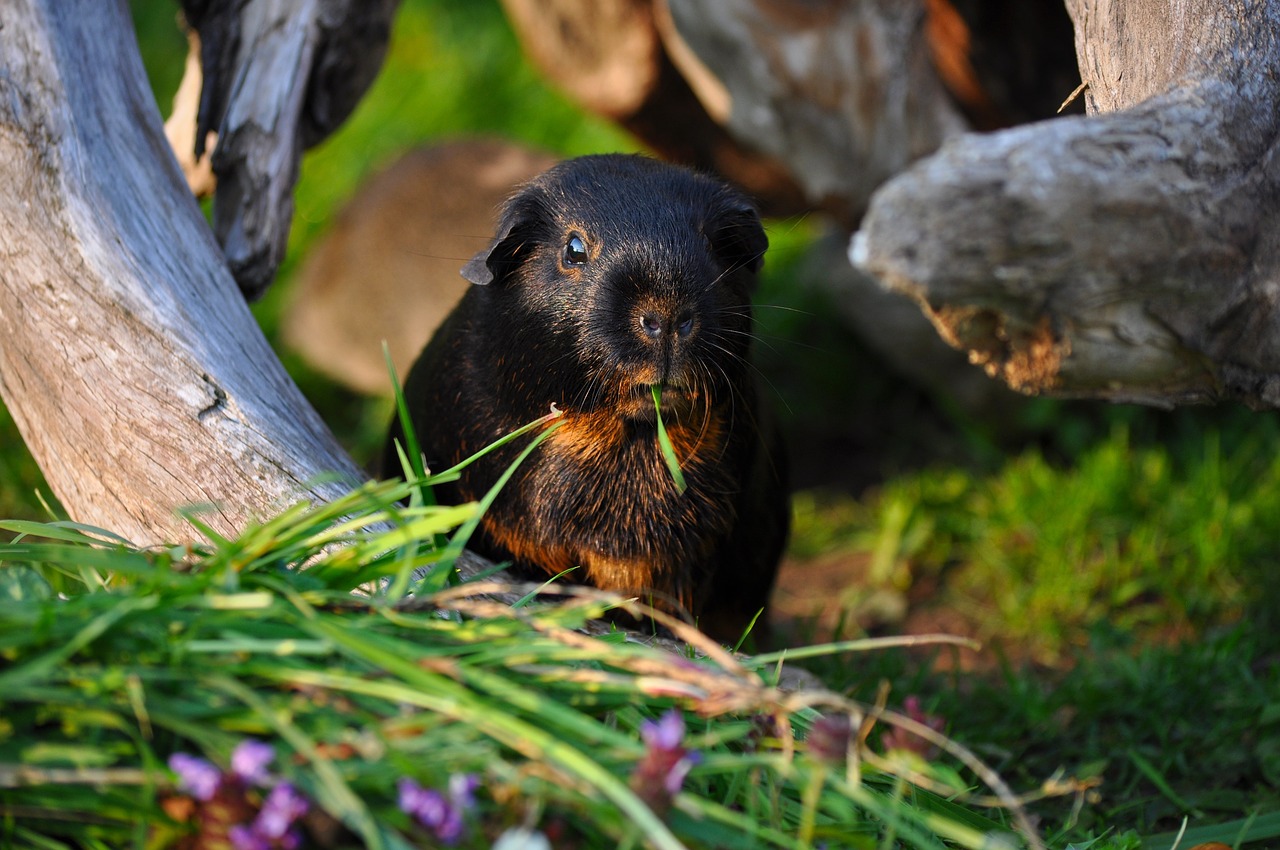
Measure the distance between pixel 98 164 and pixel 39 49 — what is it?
0.98 ft

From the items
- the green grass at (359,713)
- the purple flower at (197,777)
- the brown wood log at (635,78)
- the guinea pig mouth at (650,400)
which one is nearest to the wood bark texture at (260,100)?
the guinea pig mouth at (650,400)

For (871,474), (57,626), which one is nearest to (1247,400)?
(57,626)

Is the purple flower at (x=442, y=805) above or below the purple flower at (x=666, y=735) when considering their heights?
above

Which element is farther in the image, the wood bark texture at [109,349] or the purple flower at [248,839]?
the wood bark texture at [109,349]

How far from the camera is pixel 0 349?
286 cm

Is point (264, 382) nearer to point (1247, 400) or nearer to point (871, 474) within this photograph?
point (1247, 400)

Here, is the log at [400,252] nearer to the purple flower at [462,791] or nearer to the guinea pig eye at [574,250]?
the guinea pig eye at [574,250]

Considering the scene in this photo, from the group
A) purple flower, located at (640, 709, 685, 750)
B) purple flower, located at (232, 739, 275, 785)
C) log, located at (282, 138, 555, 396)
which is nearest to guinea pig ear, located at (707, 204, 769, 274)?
purple flower, located at (640, 709, 685, 750)

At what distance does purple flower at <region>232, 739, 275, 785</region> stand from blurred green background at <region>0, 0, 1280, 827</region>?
68.2 inches

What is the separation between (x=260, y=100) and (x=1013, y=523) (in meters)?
3.49

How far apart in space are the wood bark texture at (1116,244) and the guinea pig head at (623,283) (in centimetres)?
83

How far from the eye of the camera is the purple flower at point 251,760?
168cm

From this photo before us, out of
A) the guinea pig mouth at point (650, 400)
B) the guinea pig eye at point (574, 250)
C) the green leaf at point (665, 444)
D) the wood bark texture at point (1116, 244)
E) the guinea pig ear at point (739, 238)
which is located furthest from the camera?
the guinea pig ear at point (739, 238)

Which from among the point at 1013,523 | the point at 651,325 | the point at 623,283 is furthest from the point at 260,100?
the point at 1013,523
